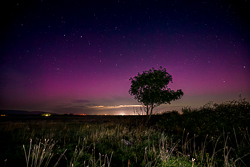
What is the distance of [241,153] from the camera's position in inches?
219

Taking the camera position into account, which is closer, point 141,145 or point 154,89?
point 141,145

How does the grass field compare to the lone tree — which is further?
the lone tree

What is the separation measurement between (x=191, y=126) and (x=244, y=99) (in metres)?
4.45

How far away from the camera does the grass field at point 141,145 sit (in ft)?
13.6

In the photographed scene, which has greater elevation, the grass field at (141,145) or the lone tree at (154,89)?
the lone tree at (154,89)

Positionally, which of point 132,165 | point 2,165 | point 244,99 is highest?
point 244,99

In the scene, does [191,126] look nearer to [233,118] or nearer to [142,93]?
[233,118]

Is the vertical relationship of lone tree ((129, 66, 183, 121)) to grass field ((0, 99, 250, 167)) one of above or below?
above

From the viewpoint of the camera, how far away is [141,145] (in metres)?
6.80

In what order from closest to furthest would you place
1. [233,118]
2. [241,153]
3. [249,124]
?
1. [241,153]
2. [249,124]
3. [233,118]

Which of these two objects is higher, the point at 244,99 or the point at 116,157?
the point at 244,99

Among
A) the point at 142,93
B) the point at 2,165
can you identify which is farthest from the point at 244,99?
the point at 2,165

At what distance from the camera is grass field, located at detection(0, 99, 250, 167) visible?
13.6 ft

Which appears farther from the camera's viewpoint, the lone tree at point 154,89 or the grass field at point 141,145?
the lone tree at point 154,89
